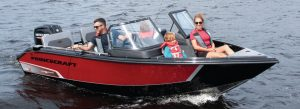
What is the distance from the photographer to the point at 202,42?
31.1ft

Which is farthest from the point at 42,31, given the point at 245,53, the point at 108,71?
the point at 245,53

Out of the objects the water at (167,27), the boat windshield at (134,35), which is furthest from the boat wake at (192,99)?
the boat windshield at (134,35)

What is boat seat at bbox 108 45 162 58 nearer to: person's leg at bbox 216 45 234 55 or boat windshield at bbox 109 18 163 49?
boat windshield at bbox 109 18 163 49

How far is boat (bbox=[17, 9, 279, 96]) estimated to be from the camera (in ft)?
27.6

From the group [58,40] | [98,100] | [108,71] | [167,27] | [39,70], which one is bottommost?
[98,100]

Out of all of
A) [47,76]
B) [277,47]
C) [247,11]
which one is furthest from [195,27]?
[247,11]

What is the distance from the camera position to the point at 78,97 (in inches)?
401

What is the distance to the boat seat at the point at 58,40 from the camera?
10617 mm

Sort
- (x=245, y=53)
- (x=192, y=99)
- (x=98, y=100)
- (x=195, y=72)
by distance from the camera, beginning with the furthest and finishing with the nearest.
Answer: (x=98, y=100), (x=192, y=99), (x=245, y=53), (x=195, y=72)

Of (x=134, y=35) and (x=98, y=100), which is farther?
(x=98, y=100)

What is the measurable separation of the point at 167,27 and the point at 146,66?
931 cm

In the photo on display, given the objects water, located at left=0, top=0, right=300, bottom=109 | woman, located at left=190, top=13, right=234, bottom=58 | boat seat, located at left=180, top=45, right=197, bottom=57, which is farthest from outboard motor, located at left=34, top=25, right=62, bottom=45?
woman, located at left=190, top=13, right=234, bottom=58

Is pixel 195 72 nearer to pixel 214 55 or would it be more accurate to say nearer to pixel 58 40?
pixel 214 55

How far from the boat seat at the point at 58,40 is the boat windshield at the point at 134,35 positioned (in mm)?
2092
